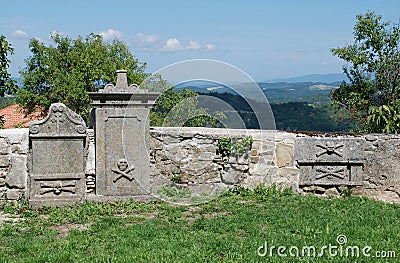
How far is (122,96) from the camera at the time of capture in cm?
661

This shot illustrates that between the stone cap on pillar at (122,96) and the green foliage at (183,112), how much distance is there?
387 millimetres

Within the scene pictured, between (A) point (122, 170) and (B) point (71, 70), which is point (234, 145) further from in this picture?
(B) point (71, 70)

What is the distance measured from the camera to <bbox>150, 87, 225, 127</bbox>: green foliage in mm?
7121

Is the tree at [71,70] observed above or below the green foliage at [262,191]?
above

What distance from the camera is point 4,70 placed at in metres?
8.90

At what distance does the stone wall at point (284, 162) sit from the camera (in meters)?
6.95

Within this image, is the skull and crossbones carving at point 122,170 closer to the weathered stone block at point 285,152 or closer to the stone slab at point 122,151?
the stone slab at point 122,151

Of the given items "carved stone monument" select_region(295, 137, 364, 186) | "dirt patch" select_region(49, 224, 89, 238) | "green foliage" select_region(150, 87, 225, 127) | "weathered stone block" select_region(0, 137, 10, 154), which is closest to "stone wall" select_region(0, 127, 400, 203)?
"carved stone monument" select_region(295, 137, 364, 186)

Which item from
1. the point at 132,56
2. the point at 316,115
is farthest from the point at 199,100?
the point at 132,56

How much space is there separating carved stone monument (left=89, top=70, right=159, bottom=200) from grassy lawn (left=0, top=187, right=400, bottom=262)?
27 centimetres

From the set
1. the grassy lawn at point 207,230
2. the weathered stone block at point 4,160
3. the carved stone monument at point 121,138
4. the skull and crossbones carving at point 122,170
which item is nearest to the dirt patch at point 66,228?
the grassy lawn at point 207,230

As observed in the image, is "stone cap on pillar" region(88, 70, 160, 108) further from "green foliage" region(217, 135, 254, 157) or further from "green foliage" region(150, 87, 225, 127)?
"green foliage" region(217, 135, 254, 157)

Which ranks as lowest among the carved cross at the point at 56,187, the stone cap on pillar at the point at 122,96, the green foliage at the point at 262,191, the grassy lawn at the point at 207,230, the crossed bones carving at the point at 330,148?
the grassy lawn at the point at 207,230

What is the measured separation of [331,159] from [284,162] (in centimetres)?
67
